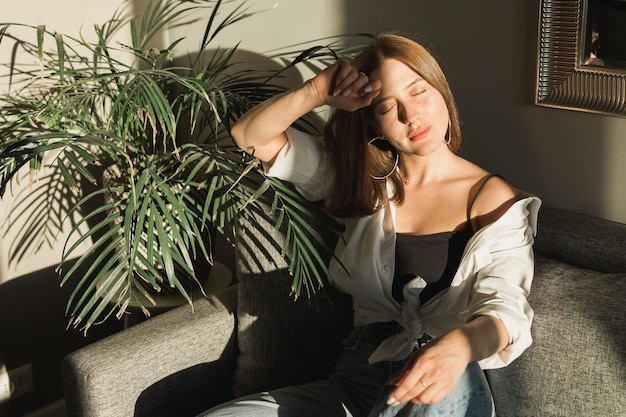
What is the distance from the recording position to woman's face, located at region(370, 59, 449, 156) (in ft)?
5.28

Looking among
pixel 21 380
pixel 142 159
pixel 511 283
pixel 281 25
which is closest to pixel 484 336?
pixel 511 283

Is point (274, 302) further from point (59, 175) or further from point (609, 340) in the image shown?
point (59, 175)

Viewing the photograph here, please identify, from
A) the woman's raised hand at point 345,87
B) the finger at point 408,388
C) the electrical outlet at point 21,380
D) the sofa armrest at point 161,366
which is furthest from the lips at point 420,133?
the electrical outlet at point 21,380

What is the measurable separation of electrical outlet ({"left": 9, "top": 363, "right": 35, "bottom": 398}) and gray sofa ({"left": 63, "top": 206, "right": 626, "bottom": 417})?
821 mm

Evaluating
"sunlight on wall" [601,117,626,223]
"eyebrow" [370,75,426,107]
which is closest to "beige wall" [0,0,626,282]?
"sunlight on wall" [601,117,626,223]

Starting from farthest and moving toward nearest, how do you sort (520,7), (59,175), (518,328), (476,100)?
(59,175), (476,100), (520,7), (518,328)

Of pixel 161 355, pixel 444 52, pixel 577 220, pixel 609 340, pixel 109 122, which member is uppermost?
pixel 444 52

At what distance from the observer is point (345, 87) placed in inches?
64.0

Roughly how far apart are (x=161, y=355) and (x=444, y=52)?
95 centimetres

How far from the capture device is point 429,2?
193 cm

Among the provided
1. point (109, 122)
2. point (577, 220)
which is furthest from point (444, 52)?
point (109, 122)

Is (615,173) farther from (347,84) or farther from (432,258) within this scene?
(347,84)

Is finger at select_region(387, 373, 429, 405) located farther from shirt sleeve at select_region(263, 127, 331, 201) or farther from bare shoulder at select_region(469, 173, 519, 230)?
shirt sleeve at select_region(263, 127, 331, 201)

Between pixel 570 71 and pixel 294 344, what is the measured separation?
86cm
